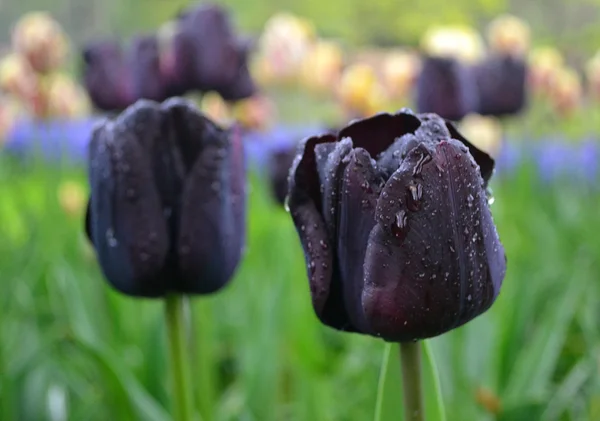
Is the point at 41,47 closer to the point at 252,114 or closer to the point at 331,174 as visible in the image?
the point at 252,114

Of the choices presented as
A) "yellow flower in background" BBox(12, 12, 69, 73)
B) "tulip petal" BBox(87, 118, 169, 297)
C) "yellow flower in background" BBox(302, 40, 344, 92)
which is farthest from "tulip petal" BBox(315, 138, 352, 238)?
"yellow flower in background" BBox(302, 40, 344, 92)

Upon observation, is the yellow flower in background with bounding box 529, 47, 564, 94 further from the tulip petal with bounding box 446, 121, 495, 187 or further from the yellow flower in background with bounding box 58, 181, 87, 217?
the tulip petal with bounding box 446, 121, 495, 187

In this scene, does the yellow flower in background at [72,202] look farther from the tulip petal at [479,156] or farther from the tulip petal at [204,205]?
the tulip petal at [479,156]

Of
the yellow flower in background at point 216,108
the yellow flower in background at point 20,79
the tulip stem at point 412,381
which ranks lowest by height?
the tulip stem at point 412,381

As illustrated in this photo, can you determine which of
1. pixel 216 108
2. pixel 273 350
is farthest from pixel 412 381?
pixel 216 108

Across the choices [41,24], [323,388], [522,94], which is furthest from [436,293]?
[41,24]

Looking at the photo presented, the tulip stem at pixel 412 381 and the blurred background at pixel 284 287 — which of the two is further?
the blurred background at pixel 284 287

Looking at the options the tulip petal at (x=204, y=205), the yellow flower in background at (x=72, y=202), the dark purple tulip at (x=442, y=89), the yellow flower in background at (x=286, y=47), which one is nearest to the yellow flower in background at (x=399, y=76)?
the yellow flower in background at (x=286, y=47)
